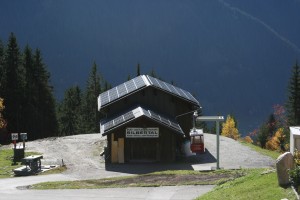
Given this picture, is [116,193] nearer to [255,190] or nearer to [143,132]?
[255,190]

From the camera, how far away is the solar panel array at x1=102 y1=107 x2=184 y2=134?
38625 mm

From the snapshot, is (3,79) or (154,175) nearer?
(154,175)

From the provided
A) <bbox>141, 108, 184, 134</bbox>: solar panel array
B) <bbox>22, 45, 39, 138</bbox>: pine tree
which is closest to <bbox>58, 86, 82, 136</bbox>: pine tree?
<bbox>22, 45, 39, 138</bbox>: pine tree

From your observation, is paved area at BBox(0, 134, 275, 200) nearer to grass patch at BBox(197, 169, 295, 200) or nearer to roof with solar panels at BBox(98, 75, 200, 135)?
grass patch at BBox(197, 169, 295, 200)

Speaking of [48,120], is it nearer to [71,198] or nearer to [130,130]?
[130,130]

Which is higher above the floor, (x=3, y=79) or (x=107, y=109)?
(x=3, y=79)

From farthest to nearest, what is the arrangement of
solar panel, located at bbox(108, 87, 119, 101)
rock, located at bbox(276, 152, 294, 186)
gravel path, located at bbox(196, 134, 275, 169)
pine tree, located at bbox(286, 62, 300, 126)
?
pine tree, located at bbox(286, 62, 300, 126) < solar panel, located at bbox(108, 87, 119, 101) < gravel path, located at bbox(196, 134, 275, 169) < rock, located at bbox(276, 152, 294, 186)

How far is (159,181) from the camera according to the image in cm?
2638

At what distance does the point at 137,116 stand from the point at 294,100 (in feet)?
163

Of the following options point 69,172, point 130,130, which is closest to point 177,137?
point 130,130

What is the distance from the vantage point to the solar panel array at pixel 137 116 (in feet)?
127

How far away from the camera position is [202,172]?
29141 millimetres

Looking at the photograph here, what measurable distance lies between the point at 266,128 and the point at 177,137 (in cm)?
7675

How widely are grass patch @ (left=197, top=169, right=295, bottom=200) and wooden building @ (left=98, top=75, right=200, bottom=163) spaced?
18832 mm
